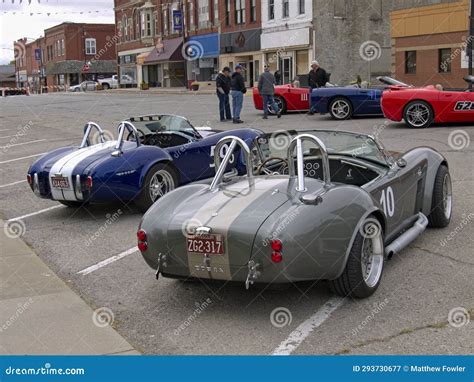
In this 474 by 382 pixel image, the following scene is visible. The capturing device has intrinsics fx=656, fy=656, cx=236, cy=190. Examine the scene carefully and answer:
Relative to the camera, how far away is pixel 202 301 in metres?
5.11

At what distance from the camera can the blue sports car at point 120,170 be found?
25.4 feet

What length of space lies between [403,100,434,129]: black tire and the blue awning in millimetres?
36033

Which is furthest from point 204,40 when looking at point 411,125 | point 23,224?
point 23,224

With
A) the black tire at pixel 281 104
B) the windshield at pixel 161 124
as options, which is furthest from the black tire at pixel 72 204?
the black tire at pixel 281 104

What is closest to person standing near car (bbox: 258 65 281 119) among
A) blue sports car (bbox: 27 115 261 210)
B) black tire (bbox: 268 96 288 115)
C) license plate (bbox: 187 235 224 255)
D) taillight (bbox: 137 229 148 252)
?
black tire (bbox: 268 96 288 115)

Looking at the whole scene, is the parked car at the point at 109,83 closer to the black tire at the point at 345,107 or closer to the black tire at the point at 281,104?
the black tire at the point at 281,104

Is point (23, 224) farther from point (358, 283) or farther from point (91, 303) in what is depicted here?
point (358, 283)

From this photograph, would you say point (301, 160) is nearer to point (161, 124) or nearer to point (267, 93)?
point (161, 124)

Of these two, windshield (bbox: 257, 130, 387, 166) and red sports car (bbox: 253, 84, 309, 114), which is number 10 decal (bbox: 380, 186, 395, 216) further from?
red sports car (bbox: 253, 84, 309, 114)

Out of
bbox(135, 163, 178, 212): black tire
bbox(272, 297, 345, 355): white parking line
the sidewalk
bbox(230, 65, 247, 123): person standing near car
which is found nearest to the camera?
bbox(272, 297, 345, 355): white parking line

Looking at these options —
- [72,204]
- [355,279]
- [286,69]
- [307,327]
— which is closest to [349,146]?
[355,279]

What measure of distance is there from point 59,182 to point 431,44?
2778cm

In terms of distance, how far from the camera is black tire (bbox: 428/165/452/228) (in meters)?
6.61

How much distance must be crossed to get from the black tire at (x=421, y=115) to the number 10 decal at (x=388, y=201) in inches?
398
